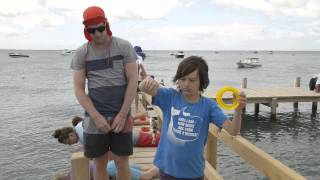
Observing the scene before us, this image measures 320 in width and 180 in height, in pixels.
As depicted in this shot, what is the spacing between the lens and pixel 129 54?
4262 millimetres

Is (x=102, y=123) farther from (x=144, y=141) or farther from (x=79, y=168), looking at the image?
(x=144, y=141)

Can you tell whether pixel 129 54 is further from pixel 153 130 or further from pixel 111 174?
pixel 153 130

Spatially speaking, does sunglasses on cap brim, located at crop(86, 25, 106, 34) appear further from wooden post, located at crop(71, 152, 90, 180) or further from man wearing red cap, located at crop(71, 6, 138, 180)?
wooden post, located at crop(71, 152, 90, 180)

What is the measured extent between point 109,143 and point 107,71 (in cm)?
80

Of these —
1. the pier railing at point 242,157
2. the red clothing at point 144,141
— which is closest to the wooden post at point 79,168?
the pier railing at point 242,157

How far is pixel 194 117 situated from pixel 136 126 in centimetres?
592

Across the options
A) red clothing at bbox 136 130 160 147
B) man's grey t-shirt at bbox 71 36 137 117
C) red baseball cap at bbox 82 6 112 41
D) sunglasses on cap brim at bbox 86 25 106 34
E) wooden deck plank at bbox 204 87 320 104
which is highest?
red baseball cap at bbox 82 6 112 41

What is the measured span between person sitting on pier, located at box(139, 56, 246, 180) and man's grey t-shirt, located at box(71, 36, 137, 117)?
2.75ft

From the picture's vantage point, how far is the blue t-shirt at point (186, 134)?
3434 millimetres

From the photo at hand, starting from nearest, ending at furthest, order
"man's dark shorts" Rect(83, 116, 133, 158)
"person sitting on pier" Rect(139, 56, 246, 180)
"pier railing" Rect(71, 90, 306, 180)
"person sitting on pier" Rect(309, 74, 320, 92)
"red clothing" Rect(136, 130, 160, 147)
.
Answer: "pier railing" Rect(71, 90, 306, 180) < "person sitting on pier" Rect(139, 56, 246, 180) < "man's dark shorts" Rect(83, 116, 133, 158) < "red clothing" Rect(136, 130, 160, 147) < "person sitting on pier" Rect(309, 74, 320, 92)

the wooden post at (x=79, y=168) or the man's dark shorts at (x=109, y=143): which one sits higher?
the man's dark shorts at (x=109, y=143)

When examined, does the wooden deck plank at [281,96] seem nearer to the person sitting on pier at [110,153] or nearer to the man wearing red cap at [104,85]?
the person sitting on pier at [110,153]

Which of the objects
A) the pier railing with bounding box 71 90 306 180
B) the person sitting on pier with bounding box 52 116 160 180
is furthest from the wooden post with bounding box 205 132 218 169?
the person sitting on pier with bounding box 52 116 160 180

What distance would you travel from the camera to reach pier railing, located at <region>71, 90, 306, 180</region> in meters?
2.96
